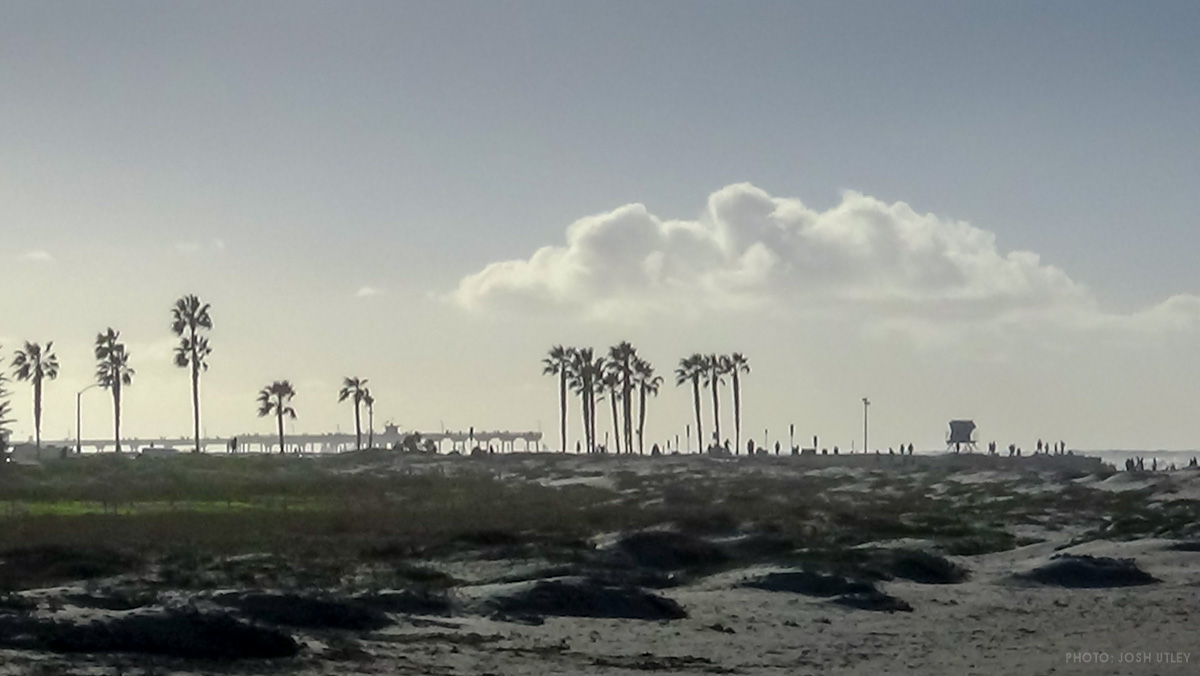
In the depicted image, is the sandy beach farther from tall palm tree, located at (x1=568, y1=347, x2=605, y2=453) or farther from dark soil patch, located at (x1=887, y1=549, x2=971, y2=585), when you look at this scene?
tall palm tree, located at (x1=568, y1=347, x2=605, y2=453)

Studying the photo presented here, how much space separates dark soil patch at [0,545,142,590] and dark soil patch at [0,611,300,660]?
6.42 metres

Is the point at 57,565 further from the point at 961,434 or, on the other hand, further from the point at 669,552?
the point at 961,434

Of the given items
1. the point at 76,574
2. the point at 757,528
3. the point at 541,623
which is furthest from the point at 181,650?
the point at 757,528

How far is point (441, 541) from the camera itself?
3369 cm

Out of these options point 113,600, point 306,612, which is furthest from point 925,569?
point 113,600

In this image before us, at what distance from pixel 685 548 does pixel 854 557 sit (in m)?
3.83

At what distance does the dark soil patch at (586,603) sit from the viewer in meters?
22.4

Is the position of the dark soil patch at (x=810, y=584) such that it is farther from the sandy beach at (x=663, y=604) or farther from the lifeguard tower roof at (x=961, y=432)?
the lifeguard tower roof at (x=961, y=432)

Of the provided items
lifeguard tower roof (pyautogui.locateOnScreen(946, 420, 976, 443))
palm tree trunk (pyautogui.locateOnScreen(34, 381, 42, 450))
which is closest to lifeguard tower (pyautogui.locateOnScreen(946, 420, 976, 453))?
lifeguard tower roof (pyautogui.locateOnScreen(946, 420, 976, 443))

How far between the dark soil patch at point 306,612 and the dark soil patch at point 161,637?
1.60 m

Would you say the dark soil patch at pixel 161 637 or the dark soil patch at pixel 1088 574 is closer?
the dark soil patch at pixel 161 637

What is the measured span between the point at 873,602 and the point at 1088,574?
22.3 ft

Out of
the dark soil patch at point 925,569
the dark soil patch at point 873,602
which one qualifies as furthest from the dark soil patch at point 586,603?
the dark soil patch at point 925,569

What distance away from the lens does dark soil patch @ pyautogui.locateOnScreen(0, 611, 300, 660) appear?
55.3 ft
